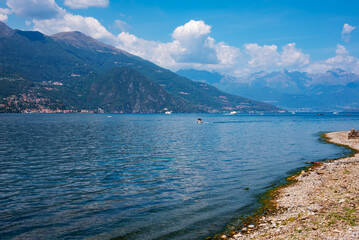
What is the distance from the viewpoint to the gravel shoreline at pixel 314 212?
15.7 m

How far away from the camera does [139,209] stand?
77.3 feet

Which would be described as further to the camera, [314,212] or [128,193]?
[128,193]

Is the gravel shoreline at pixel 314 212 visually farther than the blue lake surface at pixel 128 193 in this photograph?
No

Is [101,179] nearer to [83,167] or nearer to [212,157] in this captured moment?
[83,167]

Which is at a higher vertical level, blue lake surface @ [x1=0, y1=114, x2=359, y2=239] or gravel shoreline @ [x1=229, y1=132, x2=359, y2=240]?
gravel shoreline @ [x1=229, y1=132, x2=359, y2=240]

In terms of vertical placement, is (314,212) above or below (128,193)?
above

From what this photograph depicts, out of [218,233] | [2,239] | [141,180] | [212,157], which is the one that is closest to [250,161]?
[212,157]

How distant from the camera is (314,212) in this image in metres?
19.5

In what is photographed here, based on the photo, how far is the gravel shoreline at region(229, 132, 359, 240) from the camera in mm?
15672

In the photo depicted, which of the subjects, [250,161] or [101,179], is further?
[250,161]

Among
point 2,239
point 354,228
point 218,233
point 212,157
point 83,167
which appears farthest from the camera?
point 212,157

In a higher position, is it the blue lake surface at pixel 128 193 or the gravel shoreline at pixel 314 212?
the gravel shoreline at pixel 314 212

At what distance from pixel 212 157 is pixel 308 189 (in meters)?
25.8

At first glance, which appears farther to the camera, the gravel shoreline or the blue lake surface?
the blue lake surface
